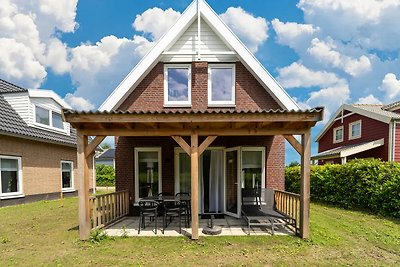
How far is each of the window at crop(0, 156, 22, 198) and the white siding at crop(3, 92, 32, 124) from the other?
7.91ft

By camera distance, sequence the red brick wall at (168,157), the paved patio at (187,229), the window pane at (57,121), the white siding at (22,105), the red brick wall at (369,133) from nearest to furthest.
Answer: the paved patio at (187,229) < the red brick wall at (168,157) < the white siding at (22,105) < the window pane at (57,121) < the red brick wall at (369,133)

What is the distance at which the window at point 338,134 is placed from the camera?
21.5 metres

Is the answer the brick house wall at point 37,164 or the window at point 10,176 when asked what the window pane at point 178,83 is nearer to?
the brick house wall at point 37,164

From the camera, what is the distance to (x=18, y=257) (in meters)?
5.22

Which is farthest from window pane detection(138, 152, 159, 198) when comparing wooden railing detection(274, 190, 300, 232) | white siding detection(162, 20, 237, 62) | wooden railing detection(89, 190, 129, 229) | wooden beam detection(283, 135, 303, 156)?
wooden beam detection(283, 135, 303, 156)

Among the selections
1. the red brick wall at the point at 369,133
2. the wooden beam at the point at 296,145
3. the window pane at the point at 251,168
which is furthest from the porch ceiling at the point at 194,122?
the red brick wall at the point at 369,133

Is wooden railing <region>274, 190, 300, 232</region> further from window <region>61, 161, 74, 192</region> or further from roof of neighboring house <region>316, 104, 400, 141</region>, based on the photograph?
window <region>61, 161, 74, 192</region>

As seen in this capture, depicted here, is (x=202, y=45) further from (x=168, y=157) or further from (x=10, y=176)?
(x=10, y=176)

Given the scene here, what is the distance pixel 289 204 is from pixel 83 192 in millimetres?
5768

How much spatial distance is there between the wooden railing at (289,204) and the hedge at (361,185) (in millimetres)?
3862

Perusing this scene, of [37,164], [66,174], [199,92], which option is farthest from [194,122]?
[66,174]

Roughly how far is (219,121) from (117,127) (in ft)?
8.75

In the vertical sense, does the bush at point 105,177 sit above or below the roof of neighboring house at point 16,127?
below

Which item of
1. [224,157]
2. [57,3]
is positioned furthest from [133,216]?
[57,3]
